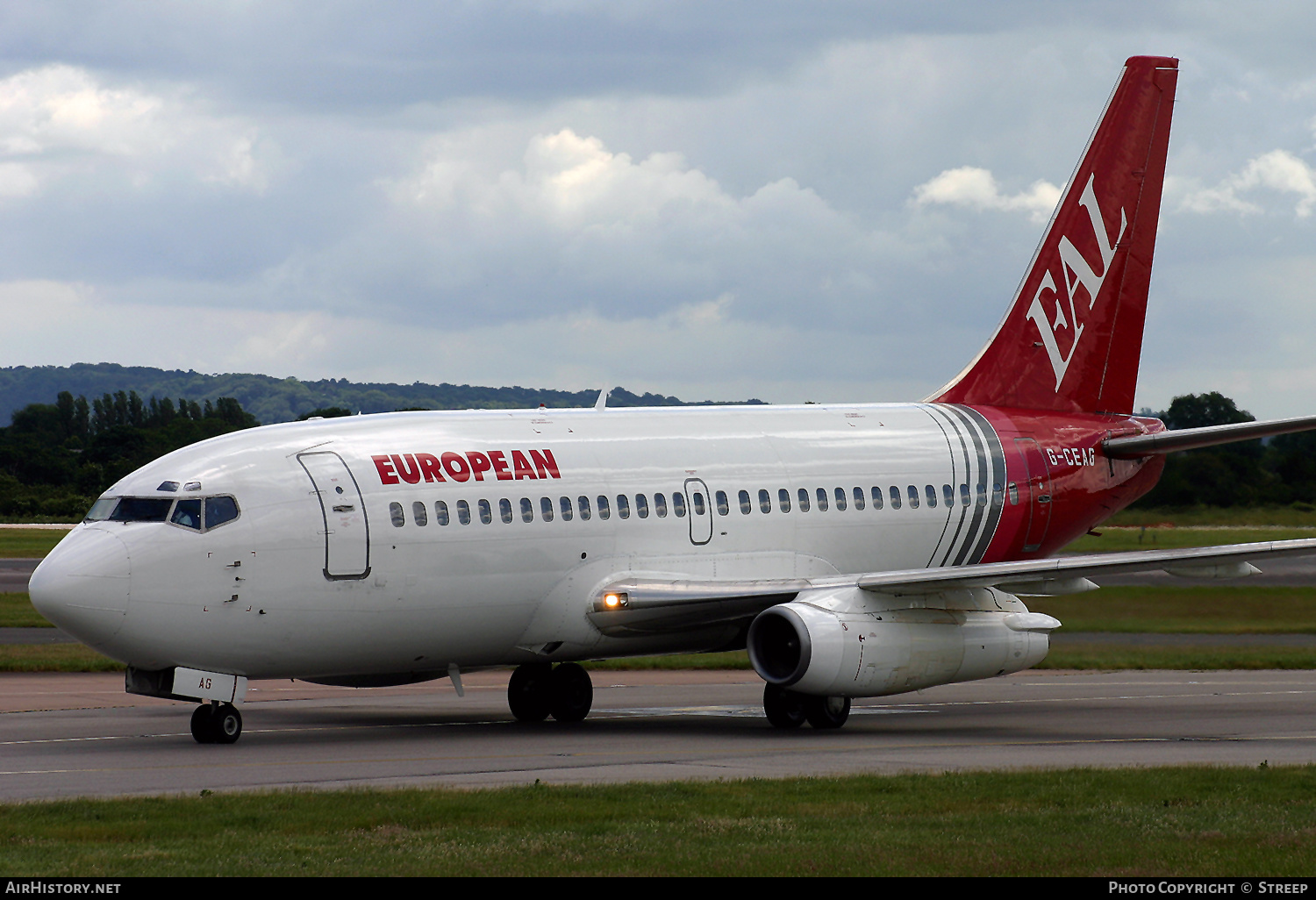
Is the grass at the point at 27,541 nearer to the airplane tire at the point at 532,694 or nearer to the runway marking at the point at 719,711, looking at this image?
the runway marking at the point at 719,711

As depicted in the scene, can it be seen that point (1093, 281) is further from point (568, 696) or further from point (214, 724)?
point (214, 724)

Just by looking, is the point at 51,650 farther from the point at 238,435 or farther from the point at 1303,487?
the point at 1303,487

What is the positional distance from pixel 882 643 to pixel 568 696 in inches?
212

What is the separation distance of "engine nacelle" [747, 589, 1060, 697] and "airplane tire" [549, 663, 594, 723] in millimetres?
3543

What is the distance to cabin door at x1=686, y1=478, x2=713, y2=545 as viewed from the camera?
26688 millimetres

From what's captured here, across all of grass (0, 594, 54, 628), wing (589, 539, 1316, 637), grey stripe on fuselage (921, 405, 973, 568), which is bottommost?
grass (0, 594, 54, 628)

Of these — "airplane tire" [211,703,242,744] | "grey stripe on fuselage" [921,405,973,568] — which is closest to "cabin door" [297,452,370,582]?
"airplane tire" [211,703,242,744]

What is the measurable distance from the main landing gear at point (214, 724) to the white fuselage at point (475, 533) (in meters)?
0.74

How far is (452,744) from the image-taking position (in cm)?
2375

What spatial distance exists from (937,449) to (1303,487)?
1482 inches

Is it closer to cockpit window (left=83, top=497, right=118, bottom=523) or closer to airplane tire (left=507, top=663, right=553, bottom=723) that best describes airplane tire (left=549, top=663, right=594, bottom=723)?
airplane tire (left=507, top=663, right=553, bottom=723)

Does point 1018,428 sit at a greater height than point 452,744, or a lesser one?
greater

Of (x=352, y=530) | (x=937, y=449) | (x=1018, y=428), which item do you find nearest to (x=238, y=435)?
(x=352, y=530)

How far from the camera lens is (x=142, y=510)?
22.6m
